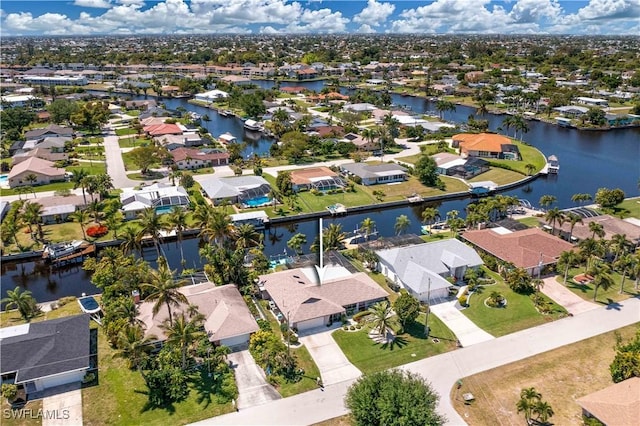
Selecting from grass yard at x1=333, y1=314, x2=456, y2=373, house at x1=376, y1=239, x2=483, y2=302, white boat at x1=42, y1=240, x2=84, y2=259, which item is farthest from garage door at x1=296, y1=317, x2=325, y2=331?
white boat at x1=42, y1=240, x2=84, y2=259

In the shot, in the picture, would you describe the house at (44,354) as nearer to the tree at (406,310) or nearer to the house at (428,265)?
the tree at (406,310)

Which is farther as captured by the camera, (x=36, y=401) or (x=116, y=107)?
(x=116, y=107)

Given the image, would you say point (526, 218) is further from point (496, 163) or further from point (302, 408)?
point (302, 408)

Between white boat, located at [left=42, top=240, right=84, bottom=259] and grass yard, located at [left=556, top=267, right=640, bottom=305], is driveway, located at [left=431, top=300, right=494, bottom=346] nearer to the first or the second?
grass yard, located at [left=556, top=267, right=640, bottom=305]

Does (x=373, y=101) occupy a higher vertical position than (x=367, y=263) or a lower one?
higher

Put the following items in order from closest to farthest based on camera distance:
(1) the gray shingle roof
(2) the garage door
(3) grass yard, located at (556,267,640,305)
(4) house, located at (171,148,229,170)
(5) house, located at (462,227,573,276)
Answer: (1) the gray shingle roof < (2) the garage door < (3) grass yard, located at (556,267,640,305) < (5) house, located at (462,227,573,276) < (4) house, located at (171,148,229,170)

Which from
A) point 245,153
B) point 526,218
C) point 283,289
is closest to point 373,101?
point 245,153
